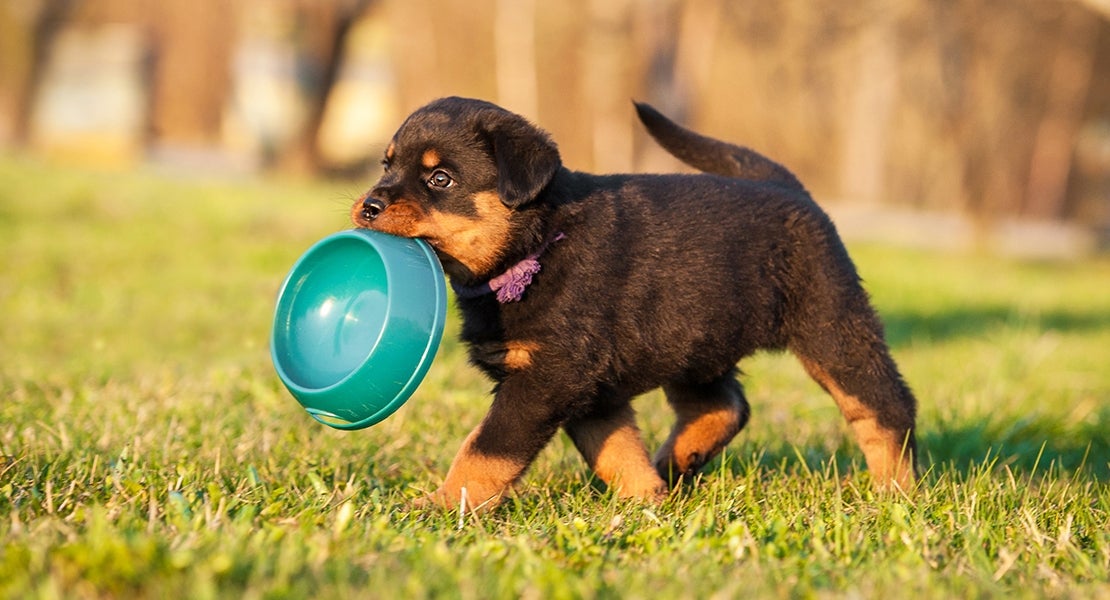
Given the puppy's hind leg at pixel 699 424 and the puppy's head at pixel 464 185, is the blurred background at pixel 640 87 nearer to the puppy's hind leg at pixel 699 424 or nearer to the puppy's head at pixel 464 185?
the puppy's hind leg at pixel 699 424

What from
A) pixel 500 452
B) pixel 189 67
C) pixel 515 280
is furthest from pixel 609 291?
pixel 189 67

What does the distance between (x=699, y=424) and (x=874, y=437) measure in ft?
1.93

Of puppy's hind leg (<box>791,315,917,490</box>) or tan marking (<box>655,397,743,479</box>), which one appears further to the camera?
tan marking (<box>655,397,743,479</box>)

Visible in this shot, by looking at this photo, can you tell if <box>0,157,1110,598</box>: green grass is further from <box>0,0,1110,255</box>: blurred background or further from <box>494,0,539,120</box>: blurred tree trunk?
<box>494,0,539,120</box>: blurred tree trunk

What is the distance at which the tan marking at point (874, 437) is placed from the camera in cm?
397

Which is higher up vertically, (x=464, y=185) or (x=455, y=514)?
(x=464, y=185)

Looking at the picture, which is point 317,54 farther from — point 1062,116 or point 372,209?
point 372,209

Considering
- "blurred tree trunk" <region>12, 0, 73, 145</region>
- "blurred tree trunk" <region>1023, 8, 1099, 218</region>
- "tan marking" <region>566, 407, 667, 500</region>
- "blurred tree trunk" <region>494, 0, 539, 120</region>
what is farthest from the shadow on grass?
"blurred tree trunk" <region>12, 0, 73, 145</region>

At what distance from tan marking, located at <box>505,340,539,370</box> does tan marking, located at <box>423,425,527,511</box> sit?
266 millimetres

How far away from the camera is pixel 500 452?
3363mm

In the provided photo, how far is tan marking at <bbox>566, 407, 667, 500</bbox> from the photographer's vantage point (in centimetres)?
366

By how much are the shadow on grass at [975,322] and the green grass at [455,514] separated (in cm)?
57

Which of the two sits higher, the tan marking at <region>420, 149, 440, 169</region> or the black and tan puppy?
the tan marking at <region>420, 149, 440, 169</region>

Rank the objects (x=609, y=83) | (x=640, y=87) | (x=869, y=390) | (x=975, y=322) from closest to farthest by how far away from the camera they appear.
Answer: (x=869, y=390) < (x=975, y=322) < (x=640, y=87) < (x=609, y=83)
